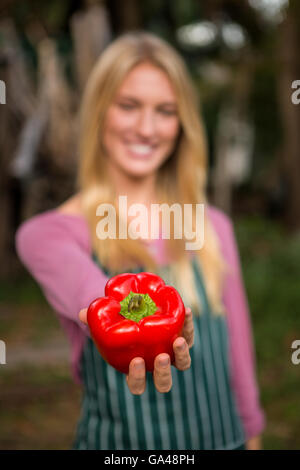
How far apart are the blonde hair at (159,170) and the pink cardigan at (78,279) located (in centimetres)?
10

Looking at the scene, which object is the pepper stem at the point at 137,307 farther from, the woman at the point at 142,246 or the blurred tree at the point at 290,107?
the blurred tree at the point at 290,107

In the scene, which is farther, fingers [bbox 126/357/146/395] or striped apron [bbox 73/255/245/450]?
striped apron [bbox 73/255/245/450]

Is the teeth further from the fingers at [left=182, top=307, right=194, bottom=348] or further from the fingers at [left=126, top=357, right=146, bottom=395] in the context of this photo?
the fingers at [left=126, top=357, right=146, bottom=395]

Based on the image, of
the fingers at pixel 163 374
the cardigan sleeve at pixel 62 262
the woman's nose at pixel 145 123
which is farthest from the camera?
the woman's nose at pixel 145 123

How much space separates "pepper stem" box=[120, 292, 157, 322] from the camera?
1.28 metres

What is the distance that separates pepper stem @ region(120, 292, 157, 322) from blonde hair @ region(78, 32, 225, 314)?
70 centimetres

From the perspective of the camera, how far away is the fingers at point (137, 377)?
1158mm

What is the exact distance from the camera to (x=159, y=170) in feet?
7.98

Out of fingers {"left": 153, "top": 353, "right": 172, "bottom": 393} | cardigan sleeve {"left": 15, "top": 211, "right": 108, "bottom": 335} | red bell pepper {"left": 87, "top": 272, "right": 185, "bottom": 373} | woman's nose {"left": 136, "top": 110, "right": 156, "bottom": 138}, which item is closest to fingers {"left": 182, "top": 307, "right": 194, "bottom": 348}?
red bell pepper {"left": 87, "top": 272, "right": 185, "bottom": 373}

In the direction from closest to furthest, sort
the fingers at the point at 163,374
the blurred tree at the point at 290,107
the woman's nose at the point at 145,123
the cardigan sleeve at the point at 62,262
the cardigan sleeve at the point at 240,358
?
the fingers at the point at 163,374 < the cardigan sleeve at the point at 62,262 < the woman's nose at the point at 145,123 < the cardigan sleeve at the point at 240,358 < the blurred tree at the point at 290,107

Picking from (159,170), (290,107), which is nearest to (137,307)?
(159,170)

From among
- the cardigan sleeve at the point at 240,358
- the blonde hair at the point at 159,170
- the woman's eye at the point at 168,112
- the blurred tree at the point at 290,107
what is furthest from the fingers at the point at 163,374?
the blurred tree at the point at 290,107

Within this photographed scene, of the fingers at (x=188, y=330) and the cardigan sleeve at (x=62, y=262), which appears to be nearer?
the fingers at (x=188, y=330)

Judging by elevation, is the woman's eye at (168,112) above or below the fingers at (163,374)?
above
